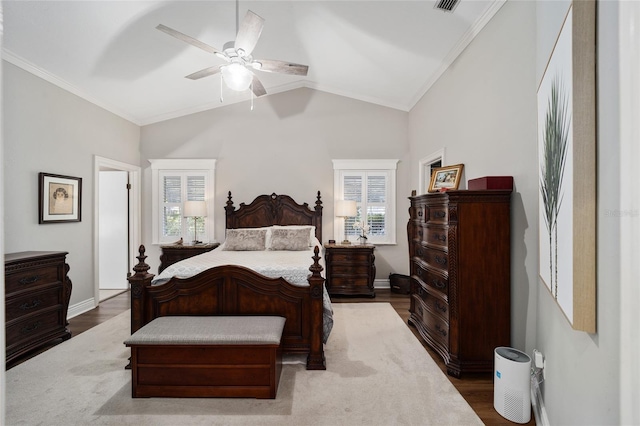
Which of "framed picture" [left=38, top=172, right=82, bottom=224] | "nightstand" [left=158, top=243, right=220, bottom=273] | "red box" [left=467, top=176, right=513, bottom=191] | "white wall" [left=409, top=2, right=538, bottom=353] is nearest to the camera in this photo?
"white wall" [left=409, top=2, right=538, bottom=353]

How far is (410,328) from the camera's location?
3.55 m

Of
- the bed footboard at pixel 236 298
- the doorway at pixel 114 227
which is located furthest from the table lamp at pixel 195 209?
the bed footboard at pixel 236 298

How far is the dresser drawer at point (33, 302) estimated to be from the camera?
279cm

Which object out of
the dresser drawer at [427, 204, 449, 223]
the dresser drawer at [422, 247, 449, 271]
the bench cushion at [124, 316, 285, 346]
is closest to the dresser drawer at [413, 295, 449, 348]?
the dresser drawer at [422, 247, 449, 271]

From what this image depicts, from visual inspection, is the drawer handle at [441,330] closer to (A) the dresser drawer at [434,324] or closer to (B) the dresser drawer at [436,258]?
(A) the dresser drawer at [434,324]

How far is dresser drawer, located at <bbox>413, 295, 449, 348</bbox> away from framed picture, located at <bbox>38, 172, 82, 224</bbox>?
4248 mm

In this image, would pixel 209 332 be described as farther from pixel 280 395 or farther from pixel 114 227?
pixel 114 227

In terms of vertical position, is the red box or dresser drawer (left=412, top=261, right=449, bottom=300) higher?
the red box

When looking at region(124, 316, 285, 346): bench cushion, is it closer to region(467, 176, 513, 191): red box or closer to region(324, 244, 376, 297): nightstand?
region(467, 176, 513, 191): red box

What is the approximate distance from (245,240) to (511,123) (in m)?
3.35

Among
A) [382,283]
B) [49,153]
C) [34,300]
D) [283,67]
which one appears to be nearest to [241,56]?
[283,67]

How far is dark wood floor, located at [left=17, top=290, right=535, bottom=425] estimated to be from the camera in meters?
2.13

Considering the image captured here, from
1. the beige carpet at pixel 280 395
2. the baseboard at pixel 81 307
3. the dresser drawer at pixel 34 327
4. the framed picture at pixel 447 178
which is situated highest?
the framed picture at pixel 447 178

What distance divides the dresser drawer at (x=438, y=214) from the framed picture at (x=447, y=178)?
377 millimetres
